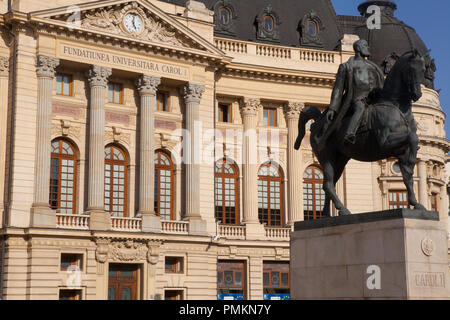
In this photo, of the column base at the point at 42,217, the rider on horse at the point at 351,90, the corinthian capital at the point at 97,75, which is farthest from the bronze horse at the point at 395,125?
the corinthian capital at the point at 97,75

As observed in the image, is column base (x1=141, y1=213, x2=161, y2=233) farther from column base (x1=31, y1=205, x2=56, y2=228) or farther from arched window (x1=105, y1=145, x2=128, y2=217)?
column base (x1=31, y1=205, x2=56, y2=228)

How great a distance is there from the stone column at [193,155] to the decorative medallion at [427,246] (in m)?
27.3

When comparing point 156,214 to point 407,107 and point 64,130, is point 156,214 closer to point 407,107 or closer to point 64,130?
point 64,130

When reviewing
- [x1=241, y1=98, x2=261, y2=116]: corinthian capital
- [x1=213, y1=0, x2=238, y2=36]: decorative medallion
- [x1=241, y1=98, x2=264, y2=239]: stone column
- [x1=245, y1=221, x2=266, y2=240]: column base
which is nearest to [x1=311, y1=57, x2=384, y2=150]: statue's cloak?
[x1=245, y1=221, x2=266, y2=240]: column base

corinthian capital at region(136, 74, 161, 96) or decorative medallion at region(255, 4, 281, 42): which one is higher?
decorative medallion at region(255, 4, 281, 42)

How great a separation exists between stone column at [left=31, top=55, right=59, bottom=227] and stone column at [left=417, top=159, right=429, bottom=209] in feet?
89.3

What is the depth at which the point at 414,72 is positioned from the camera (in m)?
15.3

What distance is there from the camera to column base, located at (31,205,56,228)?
118 feet

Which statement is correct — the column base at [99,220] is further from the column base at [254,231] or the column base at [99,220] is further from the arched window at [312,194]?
the arched window at [312,194]

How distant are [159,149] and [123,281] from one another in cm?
805

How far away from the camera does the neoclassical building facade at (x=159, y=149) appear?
121 ft

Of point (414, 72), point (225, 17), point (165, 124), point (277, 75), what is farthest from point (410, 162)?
point (225, 17)

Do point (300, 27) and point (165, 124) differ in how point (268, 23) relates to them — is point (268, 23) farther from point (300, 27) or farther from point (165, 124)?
point (165, 124)
